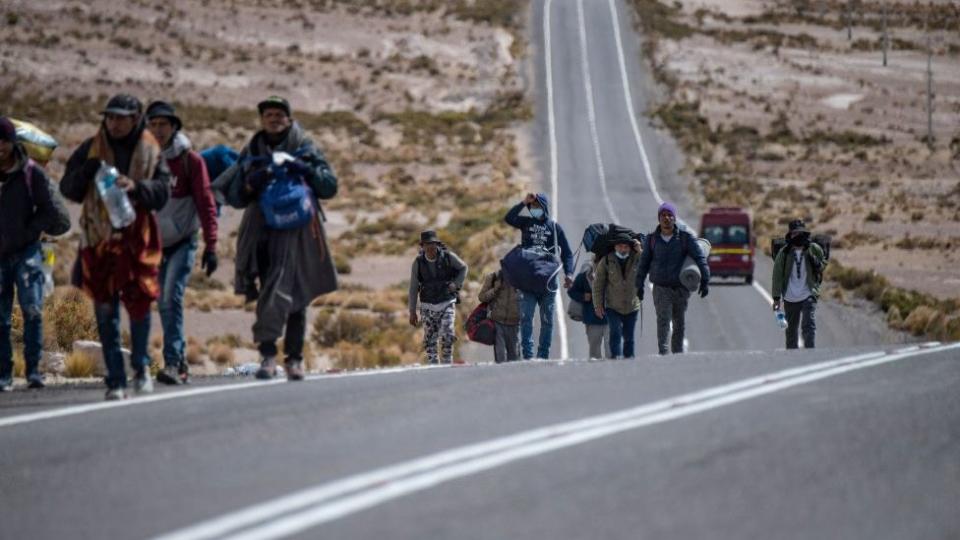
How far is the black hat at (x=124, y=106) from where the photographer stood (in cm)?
1093

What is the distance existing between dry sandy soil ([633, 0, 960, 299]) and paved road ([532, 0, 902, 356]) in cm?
193

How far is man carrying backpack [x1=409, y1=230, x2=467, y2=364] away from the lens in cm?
1830

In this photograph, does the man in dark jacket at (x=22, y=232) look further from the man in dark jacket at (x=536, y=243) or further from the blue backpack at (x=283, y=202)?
the man in dark jacket at (x=536, y=243)

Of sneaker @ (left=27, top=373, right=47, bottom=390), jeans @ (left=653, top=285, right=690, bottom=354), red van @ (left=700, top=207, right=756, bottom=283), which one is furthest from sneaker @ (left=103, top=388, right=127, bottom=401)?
red van @ (left=700, top=207, right=756, bottom=283)

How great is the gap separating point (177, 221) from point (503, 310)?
684 cm

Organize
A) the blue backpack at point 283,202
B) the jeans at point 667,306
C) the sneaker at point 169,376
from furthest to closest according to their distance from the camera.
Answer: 1. the jeans at point 667,306
2. the sneaker at point 169,376
3. the blue backpack at point 283,202

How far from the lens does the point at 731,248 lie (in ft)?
138

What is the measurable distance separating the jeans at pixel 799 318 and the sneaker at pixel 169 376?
9009 millimetres

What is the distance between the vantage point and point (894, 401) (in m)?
10.3

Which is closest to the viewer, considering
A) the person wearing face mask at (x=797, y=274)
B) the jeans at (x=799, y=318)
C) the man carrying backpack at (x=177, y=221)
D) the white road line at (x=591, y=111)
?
the man carrying backpack at (x=177, y=221)

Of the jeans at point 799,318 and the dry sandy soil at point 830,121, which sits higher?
the dry sandy soil at point 830,121

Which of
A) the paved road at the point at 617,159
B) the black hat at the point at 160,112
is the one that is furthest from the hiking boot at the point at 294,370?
the paved road at the point at 617,159

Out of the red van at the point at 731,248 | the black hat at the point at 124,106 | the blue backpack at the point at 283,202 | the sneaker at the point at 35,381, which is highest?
the black hat at the point at 124,106

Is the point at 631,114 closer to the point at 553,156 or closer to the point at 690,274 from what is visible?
the point at 553,156
